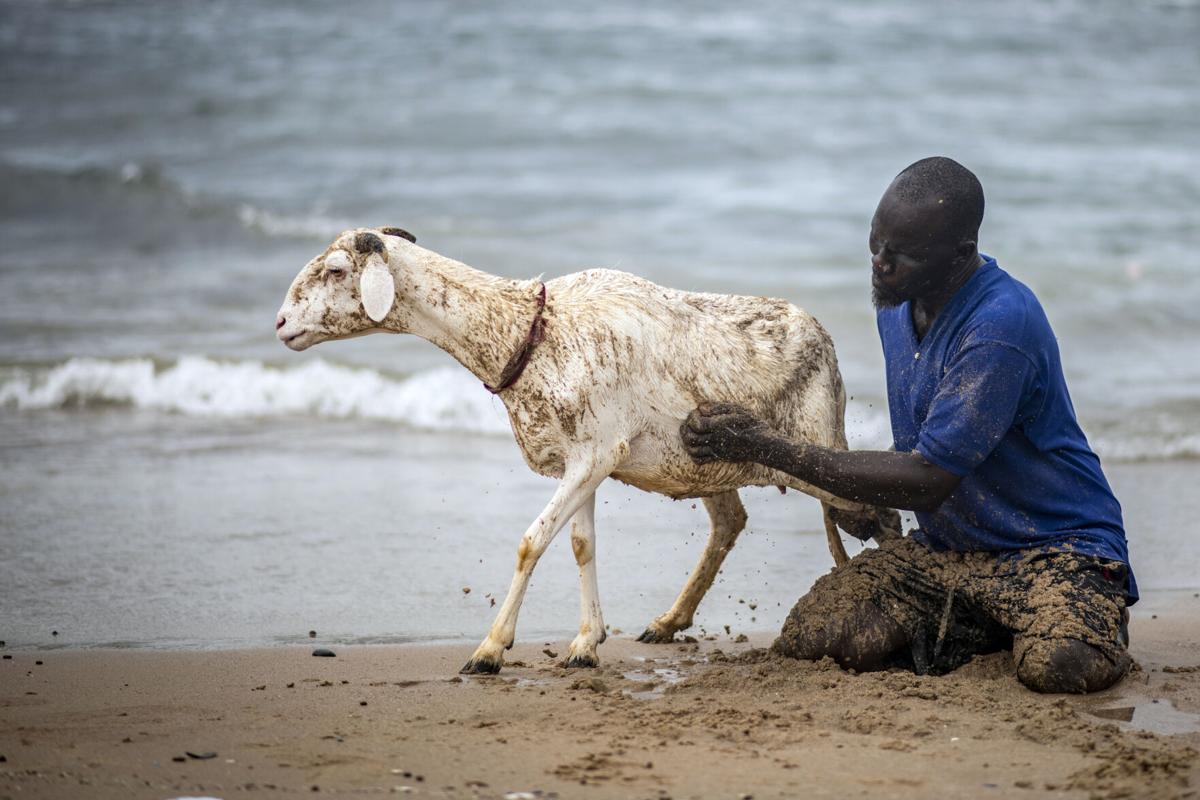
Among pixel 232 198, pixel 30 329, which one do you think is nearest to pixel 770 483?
pixel 30 329

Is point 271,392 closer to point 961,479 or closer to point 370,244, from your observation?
point 370,244

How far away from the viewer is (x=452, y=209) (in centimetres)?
1742

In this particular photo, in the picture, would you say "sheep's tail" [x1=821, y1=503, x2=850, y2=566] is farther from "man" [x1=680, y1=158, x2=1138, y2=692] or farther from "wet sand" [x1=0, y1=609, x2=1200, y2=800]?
"wet sand" [x1=0, y1=609, x2=1200, y2=800]

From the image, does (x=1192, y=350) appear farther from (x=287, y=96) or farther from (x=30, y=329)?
(x=287, y=96)

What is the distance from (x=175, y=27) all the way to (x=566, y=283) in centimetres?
2362

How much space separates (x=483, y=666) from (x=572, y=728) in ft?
2.53

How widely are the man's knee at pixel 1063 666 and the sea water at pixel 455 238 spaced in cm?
157

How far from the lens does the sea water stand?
285 inches

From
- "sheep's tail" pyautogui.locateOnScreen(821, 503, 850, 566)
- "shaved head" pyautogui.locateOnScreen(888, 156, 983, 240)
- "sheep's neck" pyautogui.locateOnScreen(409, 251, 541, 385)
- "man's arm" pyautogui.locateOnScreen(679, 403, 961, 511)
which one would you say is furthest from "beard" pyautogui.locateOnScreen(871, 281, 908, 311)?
"sheep's neck" pyautogui.locateOnScreen(409, 251, 541, 385)

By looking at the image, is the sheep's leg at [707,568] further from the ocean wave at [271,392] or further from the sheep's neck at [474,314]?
the ocean wave at [271,392]

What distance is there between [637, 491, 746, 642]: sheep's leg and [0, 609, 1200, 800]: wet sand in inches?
9.7

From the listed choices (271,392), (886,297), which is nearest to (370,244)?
(886,297)

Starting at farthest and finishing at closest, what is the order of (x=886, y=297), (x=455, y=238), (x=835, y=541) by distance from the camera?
1. (x=455, y=238)
2. (x=835, y=541)
3. (x=886, y=297)

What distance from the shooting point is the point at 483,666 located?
17.6ft
